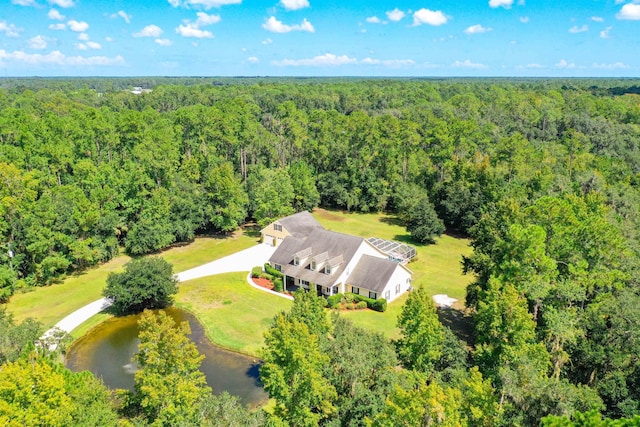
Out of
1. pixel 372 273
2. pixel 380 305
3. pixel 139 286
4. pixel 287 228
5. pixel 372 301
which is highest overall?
pixel 287 228

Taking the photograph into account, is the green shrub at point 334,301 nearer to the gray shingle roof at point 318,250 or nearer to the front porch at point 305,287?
the front porch at point 305,287

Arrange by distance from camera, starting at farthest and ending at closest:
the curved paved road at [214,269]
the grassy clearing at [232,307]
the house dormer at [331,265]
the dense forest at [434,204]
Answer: the house dormer at [331,265], the curved paved road at [214,269], the grassy clearing at [232,307], the dense forest at [434,204]

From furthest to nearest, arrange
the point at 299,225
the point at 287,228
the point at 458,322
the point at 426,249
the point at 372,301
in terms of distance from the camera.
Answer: the point at 426,249, the point at 299,225, the point at 287,228, the point at 372,301, the point at 458,322

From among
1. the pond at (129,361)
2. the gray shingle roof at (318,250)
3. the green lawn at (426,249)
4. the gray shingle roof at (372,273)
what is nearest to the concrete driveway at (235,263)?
the gray shingle roof at (318,250)

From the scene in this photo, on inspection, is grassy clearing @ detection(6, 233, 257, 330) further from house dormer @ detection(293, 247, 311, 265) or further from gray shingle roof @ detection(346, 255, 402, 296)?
gray shingle roof @ detection(346, 255, 402, 296)

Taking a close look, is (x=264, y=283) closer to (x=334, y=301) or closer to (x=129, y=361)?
(x=334, y=301)

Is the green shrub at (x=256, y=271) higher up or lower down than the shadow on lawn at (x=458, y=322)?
higher up

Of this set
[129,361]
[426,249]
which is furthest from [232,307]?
[426,249]
